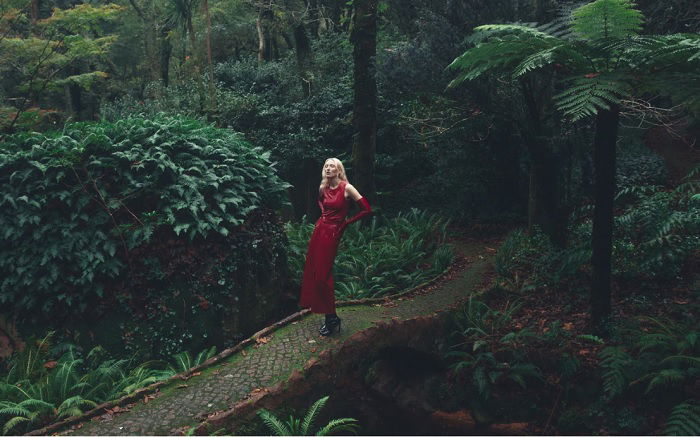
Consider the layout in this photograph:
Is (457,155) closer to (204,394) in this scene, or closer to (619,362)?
(619,362)

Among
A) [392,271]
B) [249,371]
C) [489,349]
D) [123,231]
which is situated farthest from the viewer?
[392,271]

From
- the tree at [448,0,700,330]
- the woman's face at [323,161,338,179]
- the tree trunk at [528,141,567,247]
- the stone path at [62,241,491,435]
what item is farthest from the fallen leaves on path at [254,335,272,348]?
the tree trunk at [528,141,567,247]

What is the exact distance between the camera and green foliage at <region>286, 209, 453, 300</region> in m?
9.84

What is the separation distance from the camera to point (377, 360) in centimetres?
811

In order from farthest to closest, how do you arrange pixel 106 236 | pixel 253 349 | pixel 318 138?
pixel 318 138
pixel 106 236
pixel 253 349

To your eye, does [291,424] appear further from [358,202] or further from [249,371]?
[358,202]

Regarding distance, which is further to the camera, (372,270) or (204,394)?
(372,270)

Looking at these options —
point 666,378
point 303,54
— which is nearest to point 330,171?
point 666,378

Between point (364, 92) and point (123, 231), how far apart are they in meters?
6.32

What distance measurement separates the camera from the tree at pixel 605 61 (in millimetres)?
5418

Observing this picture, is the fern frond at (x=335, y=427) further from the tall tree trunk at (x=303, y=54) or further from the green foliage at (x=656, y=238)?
the tall tree trunk at (x=303, y=54)

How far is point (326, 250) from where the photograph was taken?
7285 millimetres

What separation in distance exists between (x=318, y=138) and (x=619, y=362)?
10484 mm

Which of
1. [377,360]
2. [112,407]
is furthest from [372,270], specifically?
[112,407]
